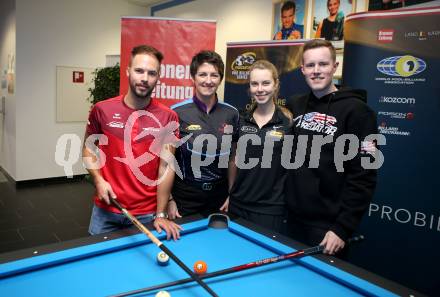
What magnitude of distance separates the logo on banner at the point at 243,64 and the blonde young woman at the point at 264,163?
Result: 1813 mm

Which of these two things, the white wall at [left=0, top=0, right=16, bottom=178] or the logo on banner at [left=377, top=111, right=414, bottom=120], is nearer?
the logo on banner at [left=377, top=111, right=414, bottom=120]

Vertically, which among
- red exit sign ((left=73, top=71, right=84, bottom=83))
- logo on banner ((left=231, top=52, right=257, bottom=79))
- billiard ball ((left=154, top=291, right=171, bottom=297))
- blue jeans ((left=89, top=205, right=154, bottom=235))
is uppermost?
logo on banner ((left=231, top=52, right=257, bottom=79))

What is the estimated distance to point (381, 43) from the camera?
274 centimetres

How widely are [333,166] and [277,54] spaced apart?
7.12 feet

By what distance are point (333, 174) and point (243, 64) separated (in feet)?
8.07

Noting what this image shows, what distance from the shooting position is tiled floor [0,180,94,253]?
389 centimetres

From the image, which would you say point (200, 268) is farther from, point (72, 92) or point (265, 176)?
point (72, 92)

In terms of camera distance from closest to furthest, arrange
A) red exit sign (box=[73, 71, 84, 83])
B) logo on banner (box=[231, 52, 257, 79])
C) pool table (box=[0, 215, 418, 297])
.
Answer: pool table (box=[0, 215, 418, 297]), logo on banner (box=[231, 52, 257, 79]), red exit sign (box=[73, 71, 84, 83])

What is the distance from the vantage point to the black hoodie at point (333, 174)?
1820 mm

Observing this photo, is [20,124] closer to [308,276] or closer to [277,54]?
[277,54]

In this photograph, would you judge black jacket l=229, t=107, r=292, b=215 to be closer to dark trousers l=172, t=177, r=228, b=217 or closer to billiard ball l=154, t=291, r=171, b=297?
dark trousers l=172, t=177, r=228, b=217

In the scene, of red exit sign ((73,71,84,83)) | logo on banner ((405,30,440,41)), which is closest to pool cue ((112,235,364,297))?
logo on banner ((405,30,440,41))

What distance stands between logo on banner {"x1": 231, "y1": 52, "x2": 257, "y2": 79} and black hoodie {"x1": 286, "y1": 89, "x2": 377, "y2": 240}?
2.04m

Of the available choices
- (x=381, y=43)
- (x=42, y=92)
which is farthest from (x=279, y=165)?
(x=42, y=92)
